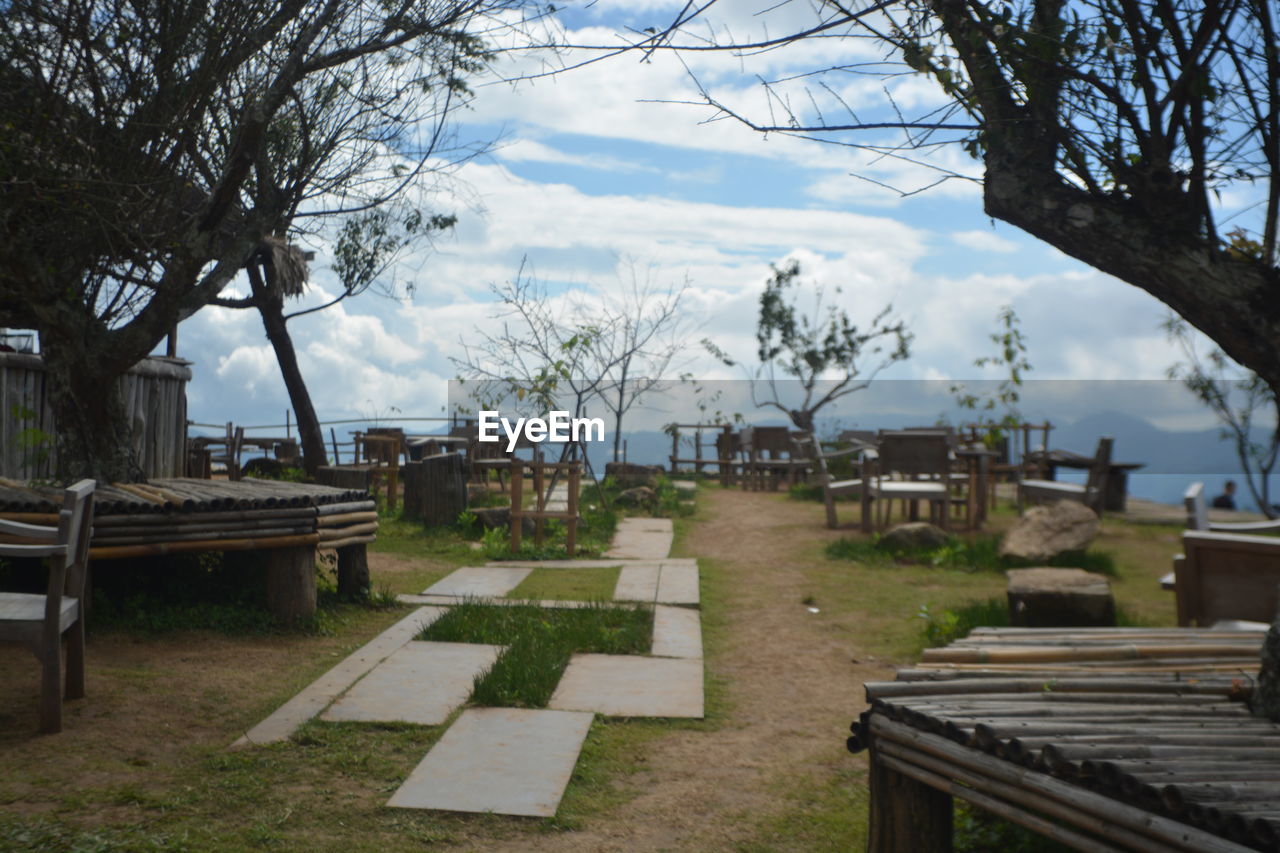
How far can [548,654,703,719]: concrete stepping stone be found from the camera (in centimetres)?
436

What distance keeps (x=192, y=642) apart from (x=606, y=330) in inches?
468

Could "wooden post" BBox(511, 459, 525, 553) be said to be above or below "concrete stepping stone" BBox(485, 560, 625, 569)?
above

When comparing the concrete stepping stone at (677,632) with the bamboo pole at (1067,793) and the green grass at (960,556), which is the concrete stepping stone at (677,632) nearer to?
the bamboo pole at (1067,793)

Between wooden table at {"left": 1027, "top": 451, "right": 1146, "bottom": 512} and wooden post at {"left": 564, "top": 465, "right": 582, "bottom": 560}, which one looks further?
wooden table at {"left": 1027, "top": 451, "right": 1146, "bottom": 512}

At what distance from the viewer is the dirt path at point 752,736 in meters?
3.12

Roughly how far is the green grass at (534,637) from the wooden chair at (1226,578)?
8.56 feet

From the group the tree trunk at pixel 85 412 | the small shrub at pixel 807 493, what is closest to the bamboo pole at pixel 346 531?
the tree trunk at pixel 85 412

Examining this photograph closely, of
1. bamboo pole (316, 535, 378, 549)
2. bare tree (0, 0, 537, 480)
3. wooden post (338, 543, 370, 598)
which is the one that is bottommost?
wooden post (338, 543, 370, 598)

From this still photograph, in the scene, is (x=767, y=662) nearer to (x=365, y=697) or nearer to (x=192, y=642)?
(x=365, y=697)

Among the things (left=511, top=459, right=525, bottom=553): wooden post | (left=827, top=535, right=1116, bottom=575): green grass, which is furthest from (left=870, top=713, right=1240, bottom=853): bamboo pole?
(left=511, top=459, right=525, bottom=553): wooden post

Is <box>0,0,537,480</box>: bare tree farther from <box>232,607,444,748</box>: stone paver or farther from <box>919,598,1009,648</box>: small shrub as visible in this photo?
<box>919,598,1009,648</box>: small shrub

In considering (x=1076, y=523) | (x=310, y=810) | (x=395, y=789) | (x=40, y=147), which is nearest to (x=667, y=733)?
(x=395, y=789)

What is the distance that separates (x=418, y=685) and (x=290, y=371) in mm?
11179

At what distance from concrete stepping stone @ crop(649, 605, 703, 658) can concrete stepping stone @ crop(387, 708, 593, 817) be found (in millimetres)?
1363
